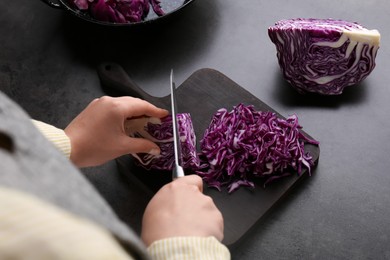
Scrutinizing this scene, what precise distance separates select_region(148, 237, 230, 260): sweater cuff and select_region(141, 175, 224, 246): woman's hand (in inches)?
1.0

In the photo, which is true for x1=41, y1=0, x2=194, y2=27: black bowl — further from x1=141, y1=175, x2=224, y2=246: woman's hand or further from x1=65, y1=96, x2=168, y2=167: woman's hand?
x1=141, y1=175, x2=224, y2=246: woman's hand

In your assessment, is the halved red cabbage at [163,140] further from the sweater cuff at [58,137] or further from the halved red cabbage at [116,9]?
the halved red cabbage at [116,9]

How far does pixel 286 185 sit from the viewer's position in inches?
51.4

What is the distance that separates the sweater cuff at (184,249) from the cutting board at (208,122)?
0.87ft

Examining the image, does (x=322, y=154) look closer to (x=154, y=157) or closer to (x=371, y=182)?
(x=371, y=182)

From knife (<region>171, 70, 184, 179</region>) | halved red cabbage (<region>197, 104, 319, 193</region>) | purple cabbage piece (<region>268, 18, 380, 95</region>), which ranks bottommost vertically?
halved red cabbage (<region>197, 104, 319, 193</region>)

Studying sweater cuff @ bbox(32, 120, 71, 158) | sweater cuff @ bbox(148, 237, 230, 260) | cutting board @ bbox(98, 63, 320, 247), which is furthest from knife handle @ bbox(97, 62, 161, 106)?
sweater cuff @ bbox(148, 237, 230, 260)

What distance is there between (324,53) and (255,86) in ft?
0.63

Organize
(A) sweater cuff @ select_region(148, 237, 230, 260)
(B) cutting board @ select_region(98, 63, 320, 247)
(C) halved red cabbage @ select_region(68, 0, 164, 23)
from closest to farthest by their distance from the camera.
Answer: (A) sweater cuff @ select_region(148, 237, 230, 260), (B) cutting board @ select_region(98, 63, 320, 247), (C) halved red cabbage @ select_region(68, 0, 164, 23)

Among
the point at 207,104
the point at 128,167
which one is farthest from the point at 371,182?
the point at 128,167

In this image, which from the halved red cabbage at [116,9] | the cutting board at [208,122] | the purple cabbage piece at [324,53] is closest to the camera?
the cutting board at [208,122]

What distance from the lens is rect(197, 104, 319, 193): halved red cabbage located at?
1305 mm

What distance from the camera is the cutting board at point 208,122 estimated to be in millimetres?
1272

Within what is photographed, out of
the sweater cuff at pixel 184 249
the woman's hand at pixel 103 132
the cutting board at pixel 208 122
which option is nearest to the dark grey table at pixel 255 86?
the cutting board at pixel 208 122
